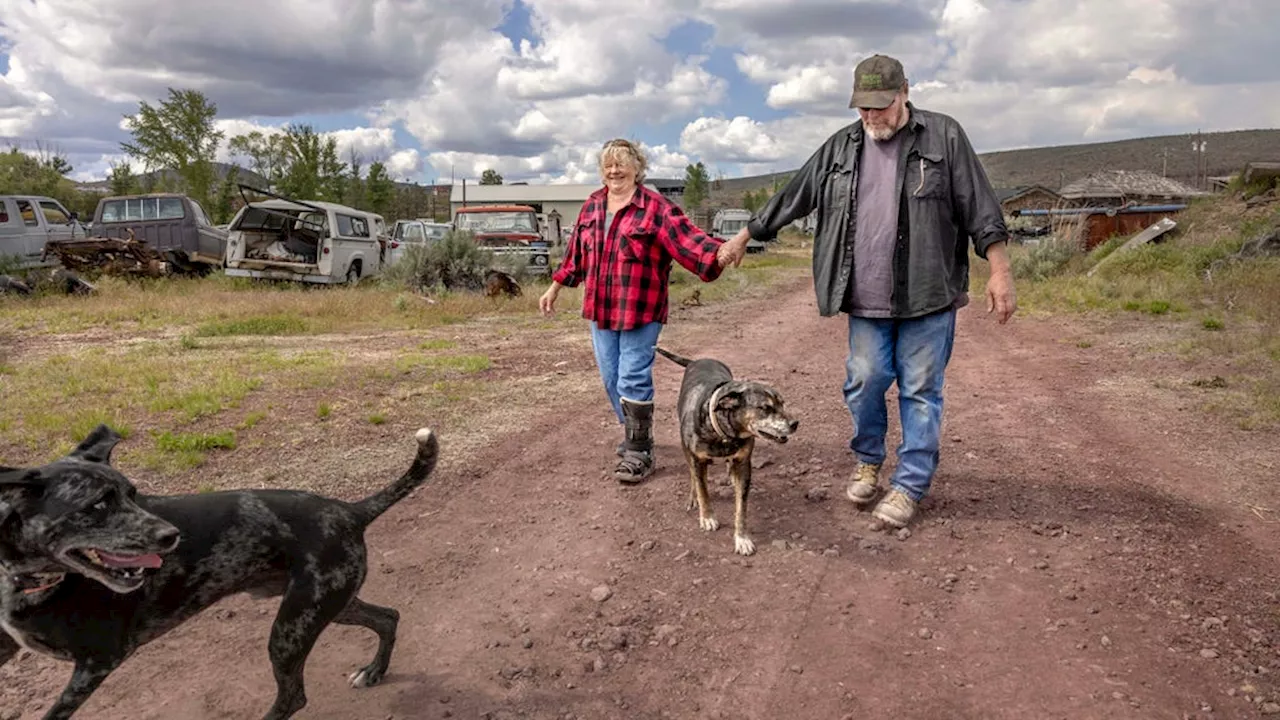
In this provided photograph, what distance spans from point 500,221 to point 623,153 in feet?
45.4

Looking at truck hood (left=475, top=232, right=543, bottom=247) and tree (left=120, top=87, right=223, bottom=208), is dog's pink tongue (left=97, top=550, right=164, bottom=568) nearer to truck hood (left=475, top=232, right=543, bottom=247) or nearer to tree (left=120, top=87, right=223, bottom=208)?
truck hood (left=475, top=232, right=543, bottom=247)

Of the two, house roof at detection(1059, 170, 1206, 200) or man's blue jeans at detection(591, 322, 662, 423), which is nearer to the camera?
man's blue jeans at detection(591, 322, 662, 423)

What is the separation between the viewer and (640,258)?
4793 millimetres

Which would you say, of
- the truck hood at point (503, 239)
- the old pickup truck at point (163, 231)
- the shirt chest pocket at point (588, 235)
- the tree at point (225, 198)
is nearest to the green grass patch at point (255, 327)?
the old pickup truck at point (163, 231)

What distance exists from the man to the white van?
41.4 feet

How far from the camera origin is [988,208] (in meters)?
3.92

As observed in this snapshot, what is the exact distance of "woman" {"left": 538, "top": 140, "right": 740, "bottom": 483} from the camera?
4.75 m

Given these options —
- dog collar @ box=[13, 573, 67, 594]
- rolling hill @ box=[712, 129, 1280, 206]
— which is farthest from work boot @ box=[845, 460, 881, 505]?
rolling hill @ box=[712, 129, 1280, 206]

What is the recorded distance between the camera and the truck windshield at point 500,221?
1788 centimetres

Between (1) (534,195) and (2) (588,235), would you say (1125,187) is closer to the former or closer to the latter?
(2) (588,235)

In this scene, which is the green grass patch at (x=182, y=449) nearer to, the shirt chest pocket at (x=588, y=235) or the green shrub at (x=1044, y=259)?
the shirt chest pocket at (x=588, y=235)

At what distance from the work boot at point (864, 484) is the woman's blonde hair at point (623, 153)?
208 centimetres

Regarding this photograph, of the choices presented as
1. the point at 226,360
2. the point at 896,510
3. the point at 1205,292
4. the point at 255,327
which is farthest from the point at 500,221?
the point at 896,510

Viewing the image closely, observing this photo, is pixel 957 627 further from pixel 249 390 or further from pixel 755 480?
pixel 249 390
